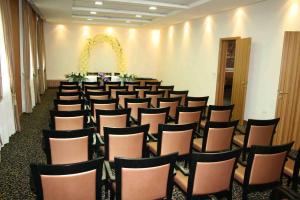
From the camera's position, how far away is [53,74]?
12336mm

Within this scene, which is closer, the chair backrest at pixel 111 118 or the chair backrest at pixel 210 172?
the chair backrest at pixel 210 172

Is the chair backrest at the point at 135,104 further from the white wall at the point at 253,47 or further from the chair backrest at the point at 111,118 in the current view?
the white wall at the point at 253,47

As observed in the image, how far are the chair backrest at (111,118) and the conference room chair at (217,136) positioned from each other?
4.04ft

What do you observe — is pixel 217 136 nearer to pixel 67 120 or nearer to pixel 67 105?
pixel 67 120

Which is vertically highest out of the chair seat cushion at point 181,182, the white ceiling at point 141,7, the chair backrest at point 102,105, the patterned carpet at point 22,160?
the white ceiling at point 141,7

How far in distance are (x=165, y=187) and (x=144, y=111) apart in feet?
5.99

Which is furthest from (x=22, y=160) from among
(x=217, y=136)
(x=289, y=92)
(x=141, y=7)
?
(x=141, y=7)

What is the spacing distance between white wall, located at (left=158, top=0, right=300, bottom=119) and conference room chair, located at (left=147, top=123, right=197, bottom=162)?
363cm

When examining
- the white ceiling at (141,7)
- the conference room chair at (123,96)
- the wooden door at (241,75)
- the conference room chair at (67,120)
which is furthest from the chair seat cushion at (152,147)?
the white ceiling at (141,7)

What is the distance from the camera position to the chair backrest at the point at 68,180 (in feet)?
5.58

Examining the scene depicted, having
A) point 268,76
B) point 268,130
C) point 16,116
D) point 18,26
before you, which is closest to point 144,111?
point 268,130

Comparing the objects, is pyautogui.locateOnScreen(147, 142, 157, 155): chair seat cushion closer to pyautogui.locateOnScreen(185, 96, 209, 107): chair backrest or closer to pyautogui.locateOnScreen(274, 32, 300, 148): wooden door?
pyautogui.locateOnScreen(185, 96, 209, 107): chair backrest

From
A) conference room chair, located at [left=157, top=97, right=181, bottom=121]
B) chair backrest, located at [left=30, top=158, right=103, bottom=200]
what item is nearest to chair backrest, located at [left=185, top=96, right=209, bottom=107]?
conference room chair, located at [left=157, top=97, right=181, bottom=121]

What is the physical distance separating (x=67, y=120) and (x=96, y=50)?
32.2 feet
